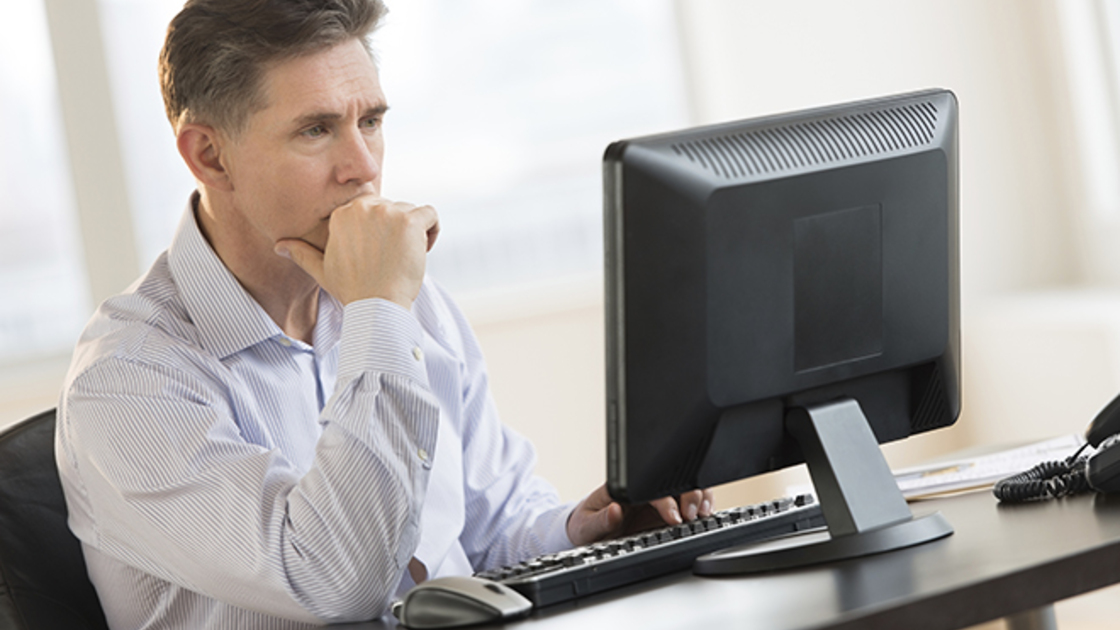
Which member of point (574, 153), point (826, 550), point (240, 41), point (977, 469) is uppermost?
point (240, 41)

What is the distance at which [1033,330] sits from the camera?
3.38 meters

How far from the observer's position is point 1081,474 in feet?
4.20

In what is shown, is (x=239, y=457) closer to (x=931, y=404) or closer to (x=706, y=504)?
(x=706, y=504)

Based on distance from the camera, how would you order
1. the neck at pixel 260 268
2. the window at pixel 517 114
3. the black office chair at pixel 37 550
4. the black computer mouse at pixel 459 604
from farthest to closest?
1. the window at pixel 517 114
2. the neck at pixel 260 268
3. the black office chair at pixel 37 550
4. the black computer mouse at pixel 459 604

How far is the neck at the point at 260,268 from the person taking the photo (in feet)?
5.03

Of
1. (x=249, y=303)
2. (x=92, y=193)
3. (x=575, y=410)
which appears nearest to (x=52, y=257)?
(x=92, y=193)

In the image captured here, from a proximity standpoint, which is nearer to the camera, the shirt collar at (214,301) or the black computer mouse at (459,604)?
the black computer mouse at (459,604)

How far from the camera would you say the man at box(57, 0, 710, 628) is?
1.19 metres

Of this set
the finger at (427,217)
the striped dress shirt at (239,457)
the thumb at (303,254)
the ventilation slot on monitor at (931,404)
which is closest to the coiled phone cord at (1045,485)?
the ventilation slot on monitor at (931,404)

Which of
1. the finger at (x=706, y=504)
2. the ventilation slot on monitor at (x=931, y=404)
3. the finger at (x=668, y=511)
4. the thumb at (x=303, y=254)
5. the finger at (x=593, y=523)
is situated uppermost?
the thumb at (x=303, y=254)

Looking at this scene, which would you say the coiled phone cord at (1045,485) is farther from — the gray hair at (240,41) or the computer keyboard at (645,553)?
the gray hair at (240,41)

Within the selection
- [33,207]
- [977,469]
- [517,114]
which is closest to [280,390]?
[977,469]

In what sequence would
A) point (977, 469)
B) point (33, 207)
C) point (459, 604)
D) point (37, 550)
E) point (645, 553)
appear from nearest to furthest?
point (459, 604), point (645, 553), point (37, 550), point (977, 469), point (33, 207)

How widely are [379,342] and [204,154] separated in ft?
1.49
